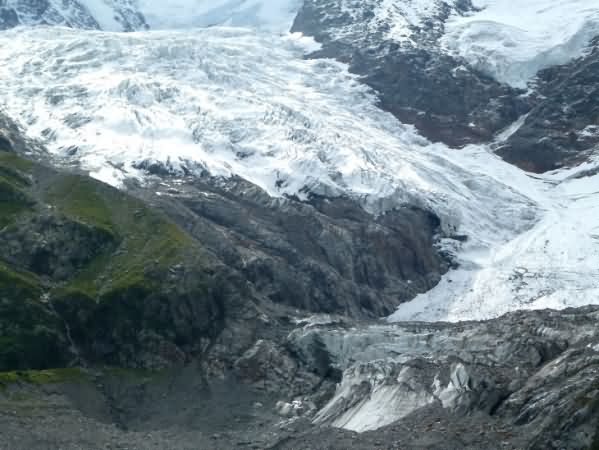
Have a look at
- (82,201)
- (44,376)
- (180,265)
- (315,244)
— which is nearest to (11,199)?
(82,201)

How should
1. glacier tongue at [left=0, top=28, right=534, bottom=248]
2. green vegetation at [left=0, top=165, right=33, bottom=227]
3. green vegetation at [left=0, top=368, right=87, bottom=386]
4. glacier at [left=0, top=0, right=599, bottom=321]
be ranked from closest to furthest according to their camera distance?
green vegetation at [left=0, top=368, right=87, bottom=386] < green vegetation at [left=0, top=165, right=33, bottom=227] < glacier at [left=0, top=0, right=599, bottom=321] < glacier tongue at [left=0, top=28, right=534, bottom=248]

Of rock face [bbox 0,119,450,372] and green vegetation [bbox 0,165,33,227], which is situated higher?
green vegetation [bbox 0,165,33,227]

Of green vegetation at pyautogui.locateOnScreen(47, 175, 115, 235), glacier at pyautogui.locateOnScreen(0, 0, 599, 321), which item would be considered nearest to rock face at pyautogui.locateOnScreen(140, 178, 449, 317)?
glacier at pyautogui.locateOnScreen(0, 0, 599, 321)

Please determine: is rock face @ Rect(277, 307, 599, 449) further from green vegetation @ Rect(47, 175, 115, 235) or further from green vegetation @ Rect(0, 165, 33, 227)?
Answer: green vegetation @ Rect(0, 165, 33, 227)

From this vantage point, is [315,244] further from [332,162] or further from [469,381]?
[469,381]

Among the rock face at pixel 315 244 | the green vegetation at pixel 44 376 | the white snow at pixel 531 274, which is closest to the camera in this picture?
the green vegetation at pixel 44 376

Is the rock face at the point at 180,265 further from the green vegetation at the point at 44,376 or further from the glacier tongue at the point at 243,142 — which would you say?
the glacier tongue at the point at 243,142

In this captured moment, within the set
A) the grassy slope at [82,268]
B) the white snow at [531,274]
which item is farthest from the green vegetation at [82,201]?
the white snow at [531,274]

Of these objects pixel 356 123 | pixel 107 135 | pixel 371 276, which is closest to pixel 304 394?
pixel 371 276

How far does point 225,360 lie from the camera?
99.6 m

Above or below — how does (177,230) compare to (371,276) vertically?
above

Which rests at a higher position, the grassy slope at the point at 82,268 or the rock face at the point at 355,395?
the grassy slope at the point at 82,268

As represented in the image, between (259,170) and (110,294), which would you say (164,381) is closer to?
(110,294)

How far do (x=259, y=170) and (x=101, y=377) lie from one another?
68748 mm
